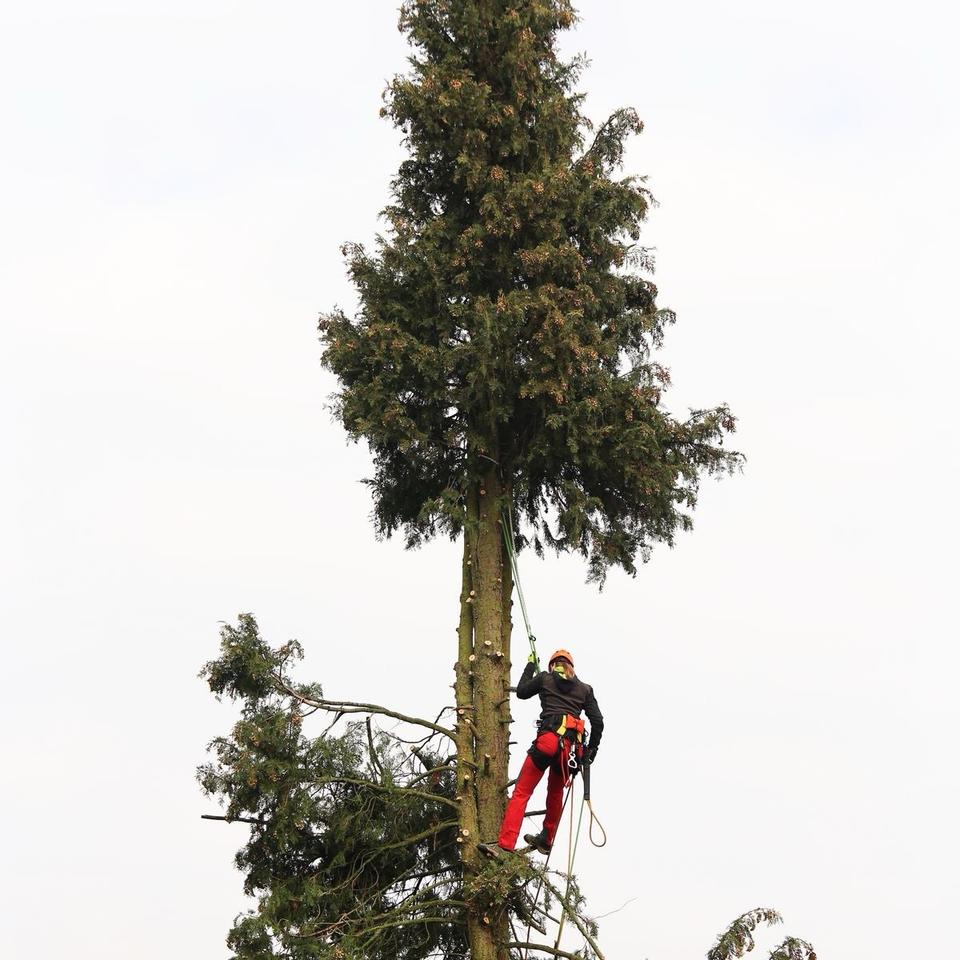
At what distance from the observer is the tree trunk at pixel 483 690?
485 inches

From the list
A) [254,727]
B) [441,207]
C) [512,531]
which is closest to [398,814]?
[254,727]

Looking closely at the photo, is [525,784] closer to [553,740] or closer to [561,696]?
[553,740]

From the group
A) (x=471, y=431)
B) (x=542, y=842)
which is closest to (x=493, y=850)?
Result: (x=542, y=842)

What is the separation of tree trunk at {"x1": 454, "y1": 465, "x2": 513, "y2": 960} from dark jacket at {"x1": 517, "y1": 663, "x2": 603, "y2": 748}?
554 mm

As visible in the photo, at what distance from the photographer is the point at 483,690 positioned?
42.8ft

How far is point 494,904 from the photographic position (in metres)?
12.0

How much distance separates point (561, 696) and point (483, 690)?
98 centimetres

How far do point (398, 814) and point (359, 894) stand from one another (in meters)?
0.80

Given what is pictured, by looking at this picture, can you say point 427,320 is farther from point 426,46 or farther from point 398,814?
point 398,814

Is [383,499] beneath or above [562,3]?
beneath

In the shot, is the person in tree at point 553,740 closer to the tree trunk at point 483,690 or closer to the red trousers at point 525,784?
the red trousers at point 525,784

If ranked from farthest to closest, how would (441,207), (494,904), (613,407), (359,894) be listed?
(441,207)
(613,407)
(359,894)
(494,904)

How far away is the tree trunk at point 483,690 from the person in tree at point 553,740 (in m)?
0.31

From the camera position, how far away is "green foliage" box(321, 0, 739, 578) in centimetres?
1342
